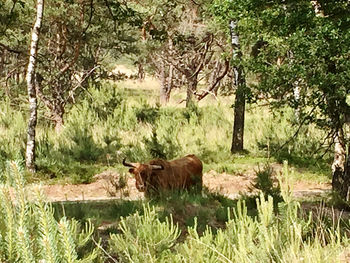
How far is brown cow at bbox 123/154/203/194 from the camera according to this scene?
873 cm

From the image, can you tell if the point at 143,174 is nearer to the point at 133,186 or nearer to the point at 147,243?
the point at 133,186

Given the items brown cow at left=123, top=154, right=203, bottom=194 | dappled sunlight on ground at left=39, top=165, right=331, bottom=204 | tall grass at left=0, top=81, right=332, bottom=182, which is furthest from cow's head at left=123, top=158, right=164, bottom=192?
tall grass at left=0, top=81, right=332, bottom=182

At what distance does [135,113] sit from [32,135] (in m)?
7.12

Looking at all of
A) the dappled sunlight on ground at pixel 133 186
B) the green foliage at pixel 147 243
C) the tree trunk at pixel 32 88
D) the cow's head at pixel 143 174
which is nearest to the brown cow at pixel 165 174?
the cow's head at pixel 143 174

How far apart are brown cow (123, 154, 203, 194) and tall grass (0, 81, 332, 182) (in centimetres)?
241

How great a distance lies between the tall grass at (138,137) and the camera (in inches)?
547

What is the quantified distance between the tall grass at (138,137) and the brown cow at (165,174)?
2409mm

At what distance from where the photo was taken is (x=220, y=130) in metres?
17.3

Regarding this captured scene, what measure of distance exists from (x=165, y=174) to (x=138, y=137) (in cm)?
751

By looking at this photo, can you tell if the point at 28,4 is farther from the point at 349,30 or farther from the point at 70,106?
the point at 349,30

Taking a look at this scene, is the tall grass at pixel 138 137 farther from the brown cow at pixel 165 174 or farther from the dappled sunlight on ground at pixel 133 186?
the brown cow at pixel 165 174

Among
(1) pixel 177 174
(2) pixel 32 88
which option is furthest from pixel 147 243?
(2) pixel 32 88

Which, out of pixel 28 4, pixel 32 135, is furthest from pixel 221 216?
pixel 28 4

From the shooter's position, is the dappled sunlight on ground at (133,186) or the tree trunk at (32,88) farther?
the tree trunk at (32,88)
